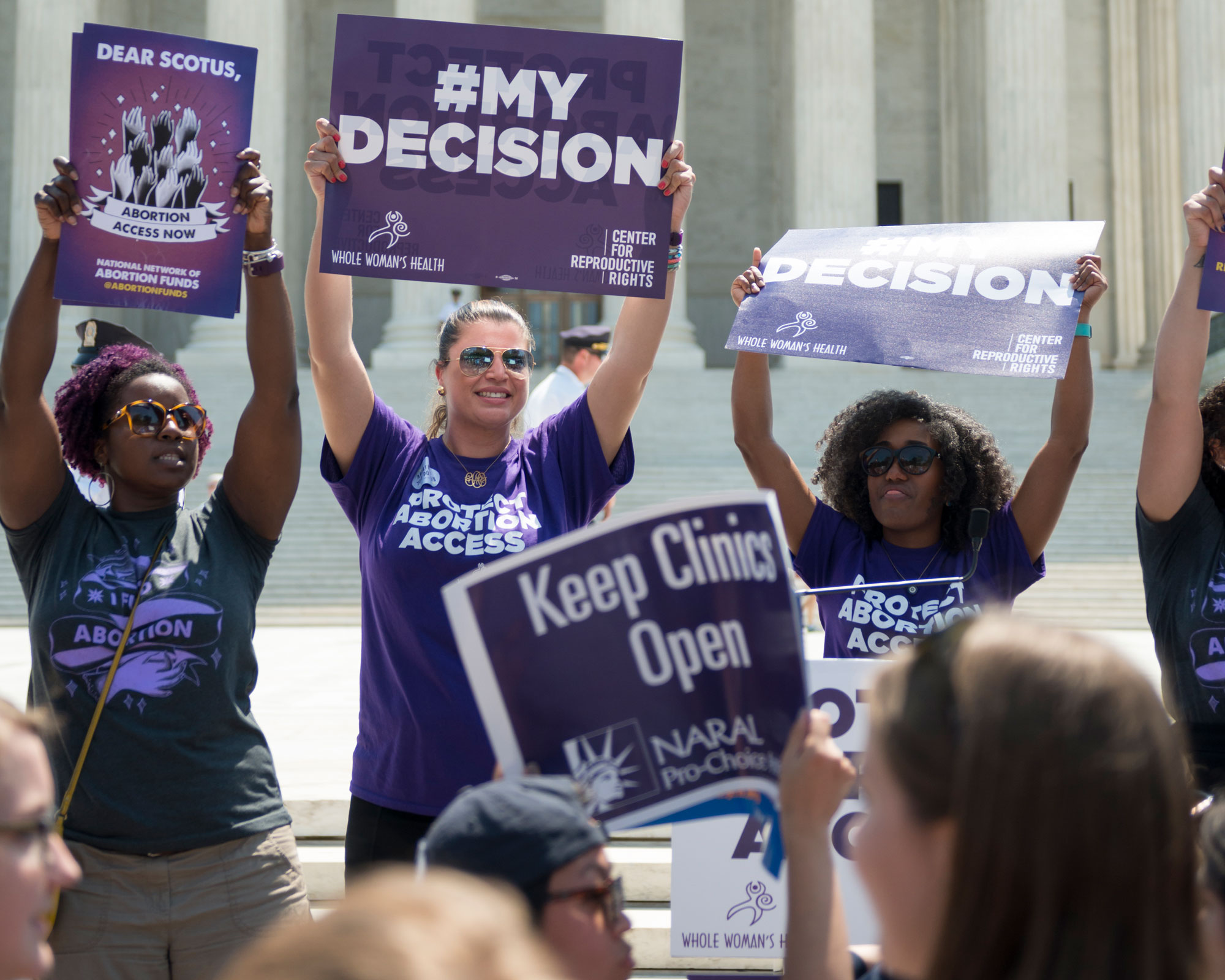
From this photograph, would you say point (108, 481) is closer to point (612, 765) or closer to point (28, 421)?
point (28, 421)

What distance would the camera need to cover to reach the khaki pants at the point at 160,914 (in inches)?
118

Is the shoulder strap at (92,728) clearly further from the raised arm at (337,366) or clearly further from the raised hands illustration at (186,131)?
the raised hands illustration at (186,131)

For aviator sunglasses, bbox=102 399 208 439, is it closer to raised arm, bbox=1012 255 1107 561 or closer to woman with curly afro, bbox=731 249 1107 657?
woman with curly afro, bbox=731 249 1107 657

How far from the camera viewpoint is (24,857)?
1.73m

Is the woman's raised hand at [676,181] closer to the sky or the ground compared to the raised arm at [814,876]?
closer to the sky

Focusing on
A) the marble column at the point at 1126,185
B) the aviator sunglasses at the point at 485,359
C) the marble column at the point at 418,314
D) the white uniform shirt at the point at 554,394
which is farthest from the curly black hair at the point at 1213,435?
the marble column at the point at 1126,185

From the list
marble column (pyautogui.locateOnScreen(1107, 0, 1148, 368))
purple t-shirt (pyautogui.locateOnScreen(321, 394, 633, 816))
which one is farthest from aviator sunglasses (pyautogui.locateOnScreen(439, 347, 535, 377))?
marble column (pyautogui.locateOnScreen(1107, 0, 1148, 368))

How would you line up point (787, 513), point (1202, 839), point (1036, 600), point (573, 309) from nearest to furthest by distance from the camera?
point (1202, 839) → point (787, 513) → point (1036, 600) → point (573, 309)

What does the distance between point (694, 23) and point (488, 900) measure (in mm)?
34398

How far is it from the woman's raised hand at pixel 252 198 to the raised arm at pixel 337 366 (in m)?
0.14

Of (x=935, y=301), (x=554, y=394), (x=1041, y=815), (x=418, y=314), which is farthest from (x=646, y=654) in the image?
(x=418, y=314)

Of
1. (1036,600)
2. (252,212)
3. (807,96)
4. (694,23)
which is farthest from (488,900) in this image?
(694,23)

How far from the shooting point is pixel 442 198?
4.08 metres

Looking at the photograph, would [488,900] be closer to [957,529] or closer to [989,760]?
[989,760]
